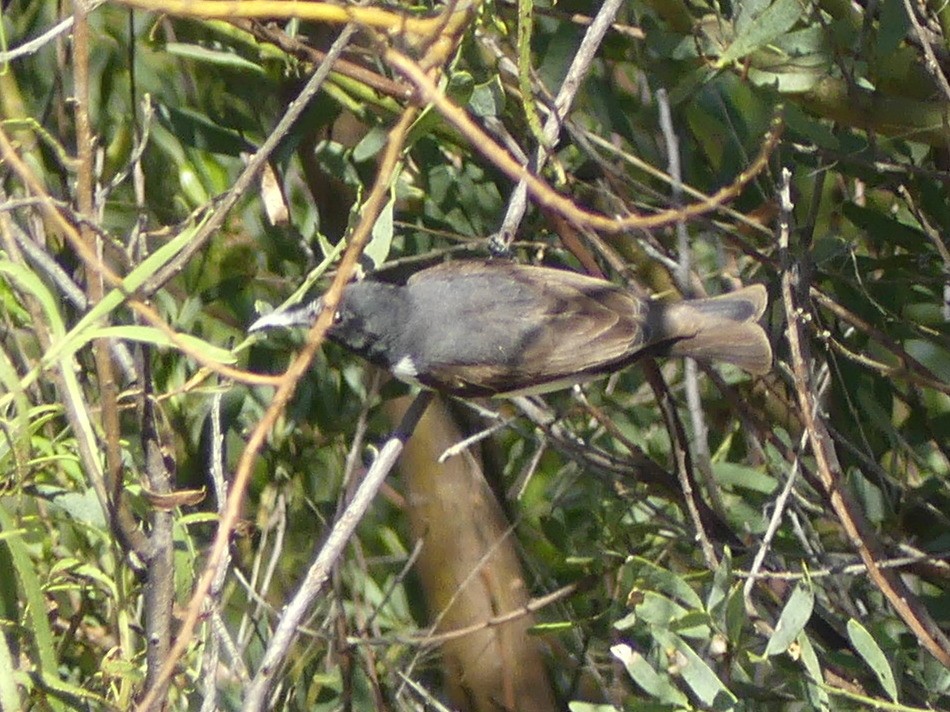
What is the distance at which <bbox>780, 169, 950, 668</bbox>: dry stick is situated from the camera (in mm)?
2594

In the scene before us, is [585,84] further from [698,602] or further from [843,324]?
[698,602]

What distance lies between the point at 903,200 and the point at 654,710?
1.60 m

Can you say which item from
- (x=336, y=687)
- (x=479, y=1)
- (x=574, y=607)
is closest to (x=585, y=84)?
(x=479, y=1)

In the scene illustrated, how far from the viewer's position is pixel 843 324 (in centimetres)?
370

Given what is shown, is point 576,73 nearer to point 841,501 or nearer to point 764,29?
point 764,29

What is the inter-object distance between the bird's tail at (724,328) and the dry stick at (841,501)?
46cm

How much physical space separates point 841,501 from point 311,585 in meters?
1.11

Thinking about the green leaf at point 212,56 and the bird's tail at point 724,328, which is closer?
the bird's tail at point 724,328

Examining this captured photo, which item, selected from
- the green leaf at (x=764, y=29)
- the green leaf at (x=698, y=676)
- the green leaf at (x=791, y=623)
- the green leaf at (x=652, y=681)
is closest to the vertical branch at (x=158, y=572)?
the green leaf at (x=652, y=681)

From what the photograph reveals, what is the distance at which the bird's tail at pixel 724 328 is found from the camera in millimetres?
3441

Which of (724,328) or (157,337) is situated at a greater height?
(157,337)

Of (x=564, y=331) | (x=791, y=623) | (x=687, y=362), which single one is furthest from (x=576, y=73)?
(x=791, y=623)

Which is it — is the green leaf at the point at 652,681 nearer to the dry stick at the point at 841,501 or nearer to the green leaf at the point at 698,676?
the green leaf at the point at 698,676

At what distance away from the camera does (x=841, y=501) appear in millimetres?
2713
